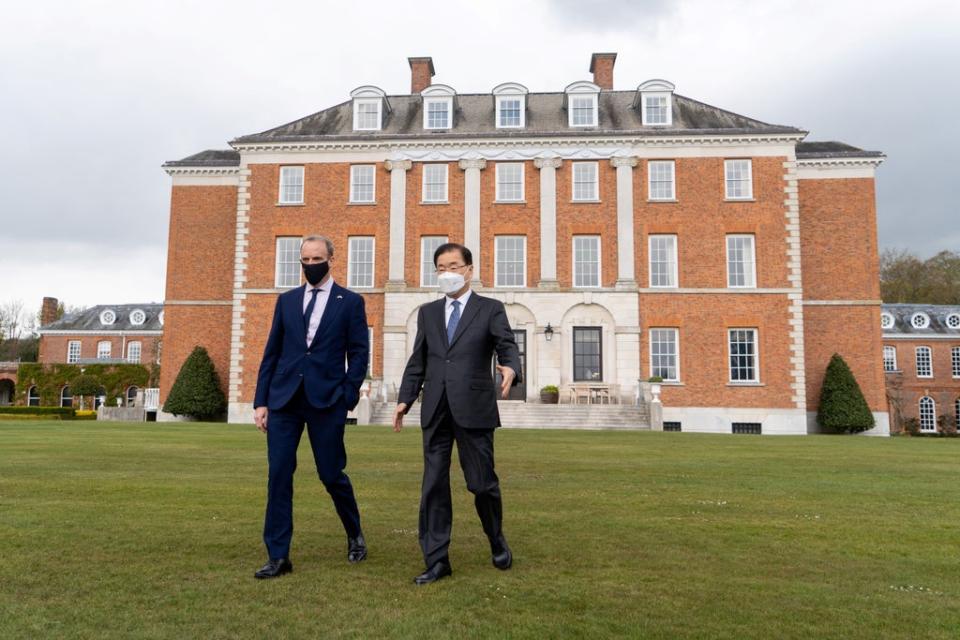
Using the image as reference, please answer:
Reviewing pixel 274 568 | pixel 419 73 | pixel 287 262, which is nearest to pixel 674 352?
pixel 287 262

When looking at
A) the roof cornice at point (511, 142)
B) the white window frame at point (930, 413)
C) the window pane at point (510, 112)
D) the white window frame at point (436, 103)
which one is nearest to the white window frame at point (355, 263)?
the roof cornice at point (511, 142)

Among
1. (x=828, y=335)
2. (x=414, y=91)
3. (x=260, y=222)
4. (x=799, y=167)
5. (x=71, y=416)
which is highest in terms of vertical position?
(x=414, y=91)

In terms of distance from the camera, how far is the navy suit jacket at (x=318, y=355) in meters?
4.87

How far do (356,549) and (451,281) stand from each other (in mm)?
1856

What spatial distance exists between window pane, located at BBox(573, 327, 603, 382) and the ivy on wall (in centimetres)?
2818

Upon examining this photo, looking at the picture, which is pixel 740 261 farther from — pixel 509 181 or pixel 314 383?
pixel 314 383

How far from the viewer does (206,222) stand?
103ft

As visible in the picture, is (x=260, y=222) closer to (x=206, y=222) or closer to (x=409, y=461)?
(x=206, y=222)

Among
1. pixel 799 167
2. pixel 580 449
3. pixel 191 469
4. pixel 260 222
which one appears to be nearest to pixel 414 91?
pixel 260 222

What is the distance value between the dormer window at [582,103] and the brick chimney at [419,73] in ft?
23.8

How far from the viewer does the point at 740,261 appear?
28.4 m

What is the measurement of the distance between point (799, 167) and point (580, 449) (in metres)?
20.4

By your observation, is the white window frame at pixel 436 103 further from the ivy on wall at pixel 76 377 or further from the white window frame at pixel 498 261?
the ivy on wall at pixel 76 377

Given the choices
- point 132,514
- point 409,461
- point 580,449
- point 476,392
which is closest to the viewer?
point 476,392
